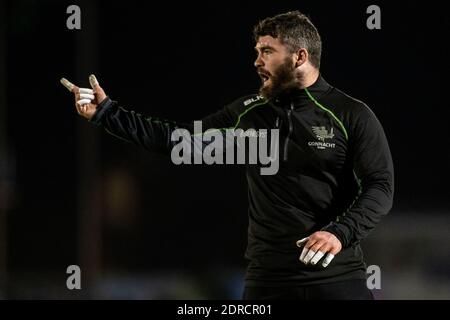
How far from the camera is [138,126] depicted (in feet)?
12.6

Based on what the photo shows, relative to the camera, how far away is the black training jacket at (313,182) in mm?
3604

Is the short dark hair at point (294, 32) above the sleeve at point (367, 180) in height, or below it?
above

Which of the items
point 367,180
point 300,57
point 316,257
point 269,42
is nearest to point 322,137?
point 367,180

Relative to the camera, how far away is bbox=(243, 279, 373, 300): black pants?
3605 millimetres

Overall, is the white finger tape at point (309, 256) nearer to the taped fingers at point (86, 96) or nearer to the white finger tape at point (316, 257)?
the white finger tape at point (316, 257)

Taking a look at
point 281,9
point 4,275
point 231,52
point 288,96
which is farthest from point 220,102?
point 288,96

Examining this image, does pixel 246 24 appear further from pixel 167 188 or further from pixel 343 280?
pixel 343 280

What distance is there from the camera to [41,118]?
47.0ft

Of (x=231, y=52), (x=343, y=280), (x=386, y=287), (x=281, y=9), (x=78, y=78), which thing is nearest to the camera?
(x=343, y=280)

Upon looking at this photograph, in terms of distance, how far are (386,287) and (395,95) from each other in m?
2.31

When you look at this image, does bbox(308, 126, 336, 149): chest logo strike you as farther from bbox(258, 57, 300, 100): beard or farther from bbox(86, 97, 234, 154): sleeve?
bbox(86, 97, 234, 154): sleeve

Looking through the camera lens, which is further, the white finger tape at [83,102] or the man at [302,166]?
the white finger tape at [83,102]

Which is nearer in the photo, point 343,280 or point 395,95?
point 343,280

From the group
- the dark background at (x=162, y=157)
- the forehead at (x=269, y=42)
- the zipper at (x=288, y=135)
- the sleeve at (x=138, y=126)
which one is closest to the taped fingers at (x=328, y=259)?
the zipper at (x=288, y=135)
